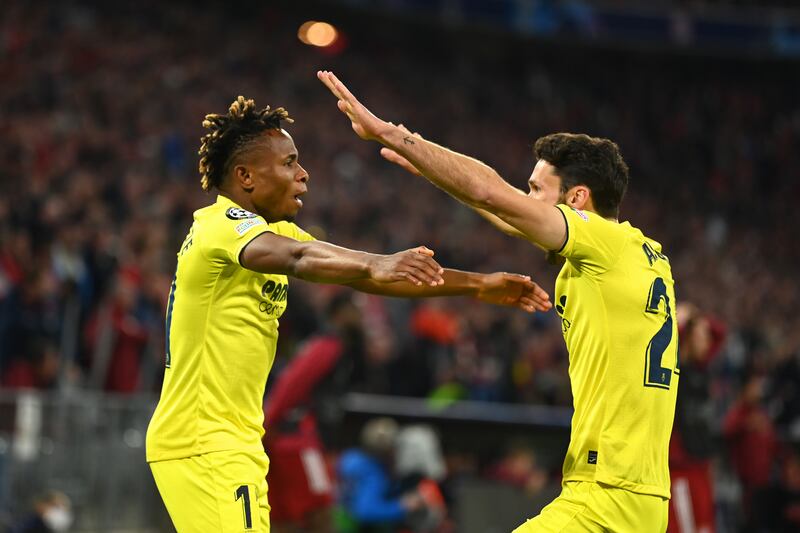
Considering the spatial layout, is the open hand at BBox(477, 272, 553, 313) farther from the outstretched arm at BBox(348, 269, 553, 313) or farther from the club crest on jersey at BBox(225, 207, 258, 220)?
the club crest on jersey at BBox(225, 207, 258, 220)

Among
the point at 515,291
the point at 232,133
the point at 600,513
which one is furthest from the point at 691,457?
the point at 232,133

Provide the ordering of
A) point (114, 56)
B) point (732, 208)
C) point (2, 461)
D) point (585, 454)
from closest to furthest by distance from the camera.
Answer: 1. point (585, 454)
2. point (2, 461)
3. point (114, 56)
4. point (732, 208)

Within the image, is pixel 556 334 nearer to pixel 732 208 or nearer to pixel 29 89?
pixel 29 89

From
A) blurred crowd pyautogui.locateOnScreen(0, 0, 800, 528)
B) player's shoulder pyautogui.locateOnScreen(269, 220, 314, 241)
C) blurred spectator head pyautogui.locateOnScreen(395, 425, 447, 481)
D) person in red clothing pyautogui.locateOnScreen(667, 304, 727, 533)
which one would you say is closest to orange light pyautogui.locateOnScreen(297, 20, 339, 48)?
blurred crowd pyautogui.locateOnScreen(0, 0, 800, 528)

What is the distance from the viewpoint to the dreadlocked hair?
511 centimetres

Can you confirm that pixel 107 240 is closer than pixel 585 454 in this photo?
No

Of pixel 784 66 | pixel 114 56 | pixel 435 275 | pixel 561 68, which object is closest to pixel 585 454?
pixel 435 275

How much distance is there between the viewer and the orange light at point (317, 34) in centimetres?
2805

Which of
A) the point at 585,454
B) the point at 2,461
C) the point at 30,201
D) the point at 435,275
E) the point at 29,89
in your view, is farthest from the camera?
the point at 29,89

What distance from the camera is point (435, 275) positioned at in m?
4.45

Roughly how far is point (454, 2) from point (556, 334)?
14.8 metres

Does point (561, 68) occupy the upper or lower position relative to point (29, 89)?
upper

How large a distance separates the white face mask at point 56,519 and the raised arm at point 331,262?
217 inches

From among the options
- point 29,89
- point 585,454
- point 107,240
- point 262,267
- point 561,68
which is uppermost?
point 561,68
